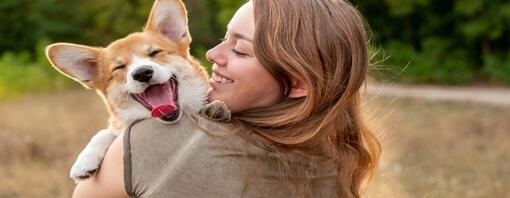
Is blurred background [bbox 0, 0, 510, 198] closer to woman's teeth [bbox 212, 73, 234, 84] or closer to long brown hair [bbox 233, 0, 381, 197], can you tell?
long brown hair [bbox 233, 0, 381, 197]

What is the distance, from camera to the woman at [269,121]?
7.94 feet

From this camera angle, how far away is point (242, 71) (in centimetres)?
257

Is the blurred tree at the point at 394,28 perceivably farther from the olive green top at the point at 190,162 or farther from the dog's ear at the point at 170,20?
the olive green top at the point at 190,162

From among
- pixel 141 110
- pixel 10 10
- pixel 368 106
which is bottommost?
pixel 10 10

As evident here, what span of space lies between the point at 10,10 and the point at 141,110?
27.8 m

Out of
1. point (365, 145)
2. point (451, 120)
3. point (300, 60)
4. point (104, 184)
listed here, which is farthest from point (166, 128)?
point (451, 120)

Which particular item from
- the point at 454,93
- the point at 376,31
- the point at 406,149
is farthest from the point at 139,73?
the point at 376,31

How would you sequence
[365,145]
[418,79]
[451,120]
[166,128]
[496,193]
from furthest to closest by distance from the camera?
[418,79] → [451,120] → [496,193] → [365,145] → [166,128]

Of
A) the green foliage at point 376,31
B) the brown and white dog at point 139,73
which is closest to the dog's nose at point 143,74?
the brown and white dog at point 139,73

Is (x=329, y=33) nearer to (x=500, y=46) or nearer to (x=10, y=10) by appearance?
(x=500, y=46)

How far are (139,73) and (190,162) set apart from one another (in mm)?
542

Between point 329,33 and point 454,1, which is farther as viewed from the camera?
point 454,1

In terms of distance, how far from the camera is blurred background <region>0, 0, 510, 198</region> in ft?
26.2

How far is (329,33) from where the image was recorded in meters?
2.53
